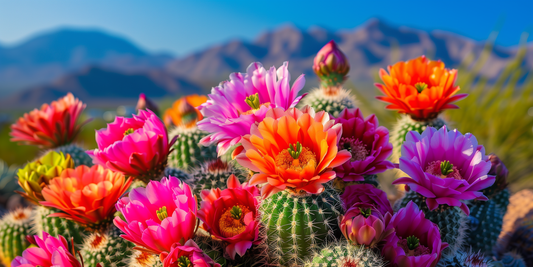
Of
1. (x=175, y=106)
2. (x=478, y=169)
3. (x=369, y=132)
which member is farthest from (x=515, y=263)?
(x=175, y=106)

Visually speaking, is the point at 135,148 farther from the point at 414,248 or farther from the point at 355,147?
the point at 414,248

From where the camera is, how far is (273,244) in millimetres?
1083

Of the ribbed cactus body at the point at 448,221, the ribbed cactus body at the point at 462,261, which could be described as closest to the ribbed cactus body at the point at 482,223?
the ribbed cactus body at the point at 448,221

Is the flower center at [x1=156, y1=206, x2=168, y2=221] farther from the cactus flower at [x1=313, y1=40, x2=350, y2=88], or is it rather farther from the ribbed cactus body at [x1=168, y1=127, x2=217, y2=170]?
the cactus flower at [x1=313, y1=40, x2=350, y2=88]

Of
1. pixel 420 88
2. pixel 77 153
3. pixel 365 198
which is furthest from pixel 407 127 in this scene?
pixel 77 153

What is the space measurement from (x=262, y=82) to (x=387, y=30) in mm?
216183

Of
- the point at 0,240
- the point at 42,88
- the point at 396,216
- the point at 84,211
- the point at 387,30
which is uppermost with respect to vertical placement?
the point at 396,216

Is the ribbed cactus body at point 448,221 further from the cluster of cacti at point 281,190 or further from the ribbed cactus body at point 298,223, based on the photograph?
the ribbed cactus body at point 298,223

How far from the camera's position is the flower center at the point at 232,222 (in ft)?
3.65

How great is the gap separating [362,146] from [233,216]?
19.3 inches

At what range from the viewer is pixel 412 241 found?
109 centimetres

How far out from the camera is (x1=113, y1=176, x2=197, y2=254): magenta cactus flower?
0.98 meters

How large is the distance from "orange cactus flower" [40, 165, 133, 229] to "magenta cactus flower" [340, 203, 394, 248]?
0.77 m

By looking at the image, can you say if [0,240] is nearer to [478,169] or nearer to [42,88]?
[478,169]
